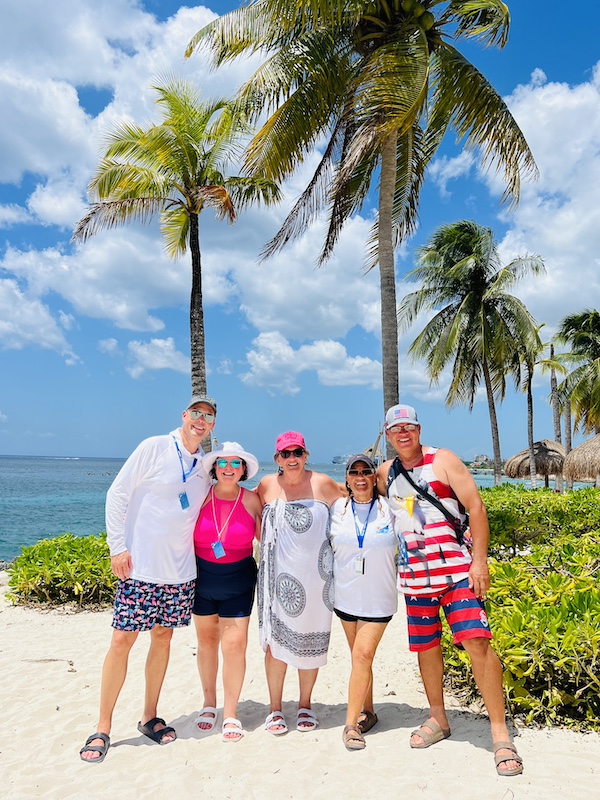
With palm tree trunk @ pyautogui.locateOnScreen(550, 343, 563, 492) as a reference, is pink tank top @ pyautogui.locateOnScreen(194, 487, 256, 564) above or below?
below

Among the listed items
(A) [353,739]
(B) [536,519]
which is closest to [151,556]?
(A) [353,739]

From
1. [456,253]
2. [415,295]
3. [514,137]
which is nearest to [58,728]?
[514,137]

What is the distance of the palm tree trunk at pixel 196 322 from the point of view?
1242 cm

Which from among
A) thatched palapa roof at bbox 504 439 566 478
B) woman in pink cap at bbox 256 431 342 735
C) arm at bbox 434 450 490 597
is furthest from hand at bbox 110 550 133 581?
thatched palapa roof at bbox 504 439 566 478

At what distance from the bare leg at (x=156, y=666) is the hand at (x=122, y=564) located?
0.42m

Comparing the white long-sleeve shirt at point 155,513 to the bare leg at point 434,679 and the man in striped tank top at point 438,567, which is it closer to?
the man in striped tank top at point 438,567

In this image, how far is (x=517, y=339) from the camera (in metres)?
22.8

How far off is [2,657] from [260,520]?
366 cm

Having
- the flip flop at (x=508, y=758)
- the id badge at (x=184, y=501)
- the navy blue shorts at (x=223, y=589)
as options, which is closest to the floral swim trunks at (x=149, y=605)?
the navy blue shorts at (x=223, y=589)

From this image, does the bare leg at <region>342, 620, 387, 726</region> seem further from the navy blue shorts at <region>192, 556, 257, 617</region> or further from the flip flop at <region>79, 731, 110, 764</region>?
the flip flop at <region>79, 731, 110, 764</region>

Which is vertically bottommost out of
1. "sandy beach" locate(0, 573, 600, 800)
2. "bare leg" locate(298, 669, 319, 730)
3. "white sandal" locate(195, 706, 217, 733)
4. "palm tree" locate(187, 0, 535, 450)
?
"sandy beach" locate(0, 573, 600, 800)

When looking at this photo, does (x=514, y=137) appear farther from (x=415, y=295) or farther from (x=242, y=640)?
(x=415, y=295)

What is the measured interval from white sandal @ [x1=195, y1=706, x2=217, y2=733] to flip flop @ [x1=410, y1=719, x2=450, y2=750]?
1.35 m

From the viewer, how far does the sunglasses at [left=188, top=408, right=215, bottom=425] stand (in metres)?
4.00
